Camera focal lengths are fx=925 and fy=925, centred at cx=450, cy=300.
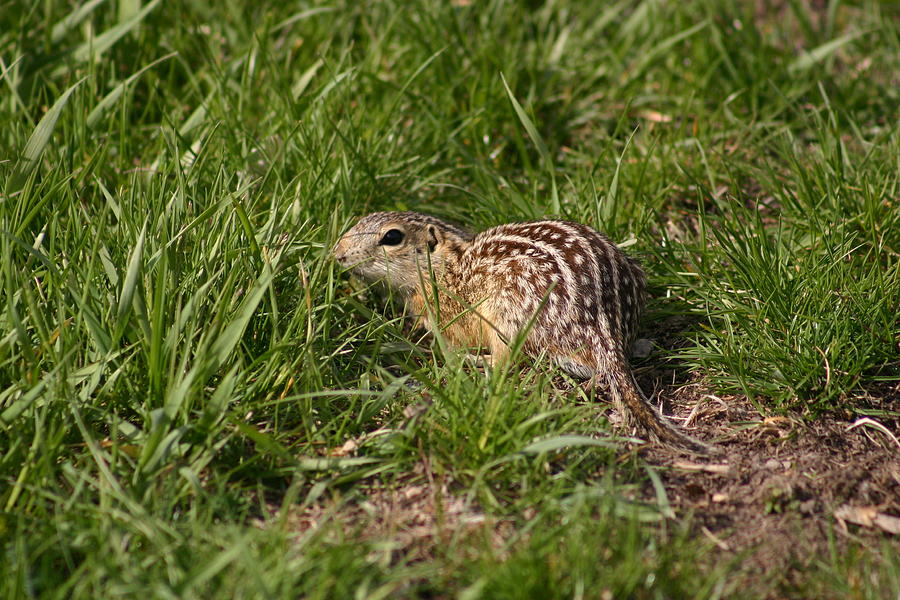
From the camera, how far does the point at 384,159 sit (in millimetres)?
5652

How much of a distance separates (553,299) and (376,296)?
1.27 metres

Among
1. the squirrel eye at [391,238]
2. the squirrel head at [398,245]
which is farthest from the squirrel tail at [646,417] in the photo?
the squirrel eye at [391,238]

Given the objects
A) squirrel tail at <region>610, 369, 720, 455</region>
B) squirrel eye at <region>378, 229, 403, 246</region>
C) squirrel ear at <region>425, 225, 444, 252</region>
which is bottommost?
squirrel tail at <region>610, 369, 720, 455</region>

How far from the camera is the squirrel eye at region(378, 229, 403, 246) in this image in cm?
514

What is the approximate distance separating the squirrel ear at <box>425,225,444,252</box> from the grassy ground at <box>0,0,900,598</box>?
445mm

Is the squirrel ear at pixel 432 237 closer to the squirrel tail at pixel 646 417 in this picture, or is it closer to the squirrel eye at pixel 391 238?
the squirrel eye at pixel 391 238

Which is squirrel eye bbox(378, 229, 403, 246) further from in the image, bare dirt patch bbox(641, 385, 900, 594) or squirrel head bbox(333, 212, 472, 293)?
bare dirt patch bbox(641, 385, 900, 594)

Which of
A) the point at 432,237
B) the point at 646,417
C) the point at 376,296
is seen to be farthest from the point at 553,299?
the point at 376,296

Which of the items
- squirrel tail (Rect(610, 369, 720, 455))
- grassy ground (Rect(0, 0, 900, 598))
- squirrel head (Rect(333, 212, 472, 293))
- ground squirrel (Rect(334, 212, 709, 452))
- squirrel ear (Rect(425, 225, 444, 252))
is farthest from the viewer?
squirrel ear (Rect(425, 225, 444, 252))

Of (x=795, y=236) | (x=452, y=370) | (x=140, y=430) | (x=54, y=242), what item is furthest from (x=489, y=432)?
(x=795, y=236)

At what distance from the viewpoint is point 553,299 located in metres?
4.46

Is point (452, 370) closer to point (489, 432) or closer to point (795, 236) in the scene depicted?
point (489, 432)

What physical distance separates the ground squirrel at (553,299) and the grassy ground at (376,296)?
0.23m

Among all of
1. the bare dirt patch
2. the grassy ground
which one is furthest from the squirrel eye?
the bare dirt patch
